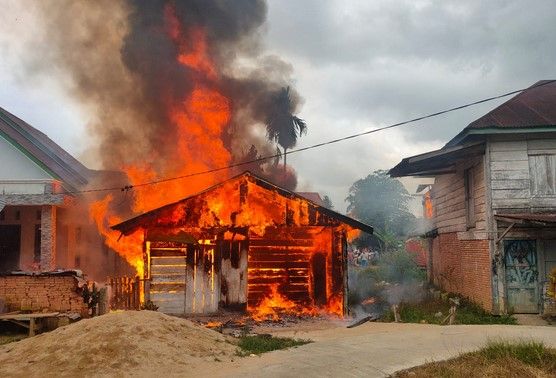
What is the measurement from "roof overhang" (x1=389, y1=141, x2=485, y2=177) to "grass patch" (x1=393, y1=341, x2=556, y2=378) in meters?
7.94

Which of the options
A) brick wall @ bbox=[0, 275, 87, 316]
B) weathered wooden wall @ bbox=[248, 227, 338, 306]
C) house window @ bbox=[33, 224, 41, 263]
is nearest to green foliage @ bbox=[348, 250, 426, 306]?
weathered wooden wall @ bbox=[248, 227, 338, 306]

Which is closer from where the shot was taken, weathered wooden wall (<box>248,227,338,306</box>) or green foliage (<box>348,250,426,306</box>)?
weathered wooden wall (<box>248,227,338,306</box>)

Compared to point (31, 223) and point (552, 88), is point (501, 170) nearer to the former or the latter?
point (552, 88)

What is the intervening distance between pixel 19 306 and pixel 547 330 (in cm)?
1303

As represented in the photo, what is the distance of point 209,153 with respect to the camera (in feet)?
76.7

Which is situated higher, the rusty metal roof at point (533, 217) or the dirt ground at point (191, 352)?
the rusty metal roof at point (533, 217)

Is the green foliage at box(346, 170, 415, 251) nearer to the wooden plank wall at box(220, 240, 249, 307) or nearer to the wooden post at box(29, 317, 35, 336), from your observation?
the wooden plank wall at box(220, 240, 249, 307)

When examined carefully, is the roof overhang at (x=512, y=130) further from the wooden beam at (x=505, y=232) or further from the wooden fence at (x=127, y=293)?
the wooden fence at (x=127, y=293)

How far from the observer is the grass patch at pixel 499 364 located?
752cm

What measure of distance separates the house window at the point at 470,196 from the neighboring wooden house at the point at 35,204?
46.2 ft

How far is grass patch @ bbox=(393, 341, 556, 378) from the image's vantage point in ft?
24.7

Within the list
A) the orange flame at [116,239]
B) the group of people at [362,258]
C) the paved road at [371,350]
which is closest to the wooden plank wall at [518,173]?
the paved road at [371,350]

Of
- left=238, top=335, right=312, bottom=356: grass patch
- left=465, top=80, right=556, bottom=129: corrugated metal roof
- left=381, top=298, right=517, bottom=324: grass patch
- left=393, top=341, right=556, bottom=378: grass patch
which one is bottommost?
left=381, top=298, right=517, bottom=324: grass patch

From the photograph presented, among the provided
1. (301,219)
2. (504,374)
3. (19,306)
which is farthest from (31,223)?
(504,374)
